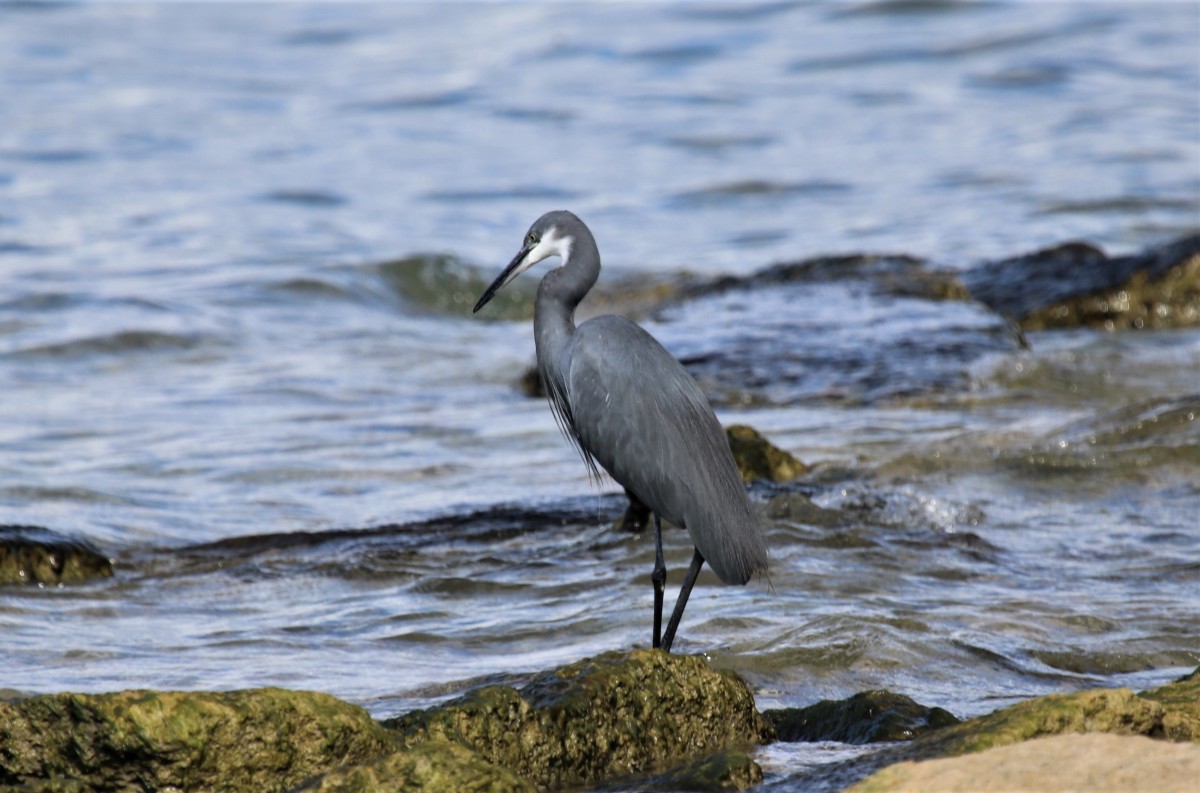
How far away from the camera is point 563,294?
4805 millimetres

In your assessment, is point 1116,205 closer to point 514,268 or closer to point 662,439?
point 514,268

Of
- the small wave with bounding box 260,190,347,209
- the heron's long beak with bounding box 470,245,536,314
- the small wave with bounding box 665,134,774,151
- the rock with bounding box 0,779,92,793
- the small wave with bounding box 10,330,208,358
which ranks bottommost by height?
the small wave with bounding box 10,330,208,358

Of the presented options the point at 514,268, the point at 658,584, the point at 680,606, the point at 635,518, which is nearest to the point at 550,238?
the point at 514,268

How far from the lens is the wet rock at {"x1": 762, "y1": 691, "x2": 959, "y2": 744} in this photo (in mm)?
3736

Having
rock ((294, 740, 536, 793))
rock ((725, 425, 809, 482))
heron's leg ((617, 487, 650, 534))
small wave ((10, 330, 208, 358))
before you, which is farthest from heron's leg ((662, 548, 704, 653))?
small wave ((10, 330, 208, 358))

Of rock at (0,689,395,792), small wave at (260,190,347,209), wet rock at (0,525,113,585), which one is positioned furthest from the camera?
small wave at (260,190,347,209)

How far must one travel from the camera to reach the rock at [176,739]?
122 inches

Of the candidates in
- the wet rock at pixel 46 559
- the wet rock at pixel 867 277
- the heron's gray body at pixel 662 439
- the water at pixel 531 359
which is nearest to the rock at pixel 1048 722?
the water at pixel 531 359

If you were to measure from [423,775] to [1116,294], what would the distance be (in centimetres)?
890

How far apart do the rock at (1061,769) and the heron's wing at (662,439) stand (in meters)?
1.49

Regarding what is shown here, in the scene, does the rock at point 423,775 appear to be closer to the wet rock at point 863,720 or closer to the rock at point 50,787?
the rock at point 50,787

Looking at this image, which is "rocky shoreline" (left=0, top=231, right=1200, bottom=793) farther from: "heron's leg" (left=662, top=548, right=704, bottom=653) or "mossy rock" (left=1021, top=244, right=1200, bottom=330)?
"mossy rock" (left=1021, top=244, right=1200, bottom=330)

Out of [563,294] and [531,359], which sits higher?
[563,294]

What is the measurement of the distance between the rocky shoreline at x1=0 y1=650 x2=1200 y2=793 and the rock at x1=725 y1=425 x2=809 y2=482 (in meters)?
2.91
